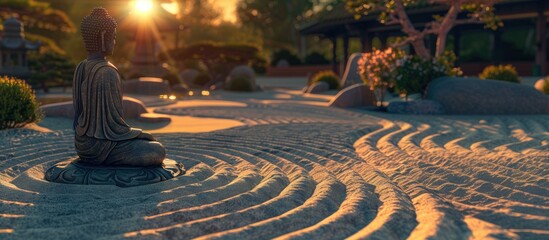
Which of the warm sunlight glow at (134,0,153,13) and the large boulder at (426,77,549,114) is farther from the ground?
the warm sunlight glow at (134,0,153,13)

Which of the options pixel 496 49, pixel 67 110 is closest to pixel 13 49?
pixel 67 110

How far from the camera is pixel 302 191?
5.62m

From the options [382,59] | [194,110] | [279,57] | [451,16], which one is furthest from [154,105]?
[279,57]

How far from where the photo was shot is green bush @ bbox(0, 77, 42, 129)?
33.2ft

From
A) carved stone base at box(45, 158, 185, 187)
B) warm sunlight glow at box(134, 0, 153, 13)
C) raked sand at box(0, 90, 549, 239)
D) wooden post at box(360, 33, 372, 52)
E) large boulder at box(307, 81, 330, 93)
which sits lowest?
large boulder at box(307, 81, 330, 93)

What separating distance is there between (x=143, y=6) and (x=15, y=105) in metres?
28.1

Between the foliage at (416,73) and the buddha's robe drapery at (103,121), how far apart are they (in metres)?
11.4

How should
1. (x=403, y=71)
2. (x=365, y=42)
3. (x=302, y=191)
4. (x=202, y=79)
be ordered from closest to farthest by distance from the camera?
(x=302, y=191) → (x=403, y=71) → (x=365, y=42) → (x=202, y=79)

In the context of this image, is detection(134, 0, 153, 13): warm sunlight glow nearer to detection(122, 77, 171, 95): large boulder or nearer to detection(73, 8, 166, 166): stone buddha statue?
detection(122, 77, 171, 95): large boulder

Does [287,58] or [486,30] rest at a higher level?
[486,30]

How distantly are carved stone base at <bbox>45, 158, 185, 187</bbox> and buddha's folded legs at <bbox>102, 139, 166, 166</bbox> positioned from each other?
0.19 feet

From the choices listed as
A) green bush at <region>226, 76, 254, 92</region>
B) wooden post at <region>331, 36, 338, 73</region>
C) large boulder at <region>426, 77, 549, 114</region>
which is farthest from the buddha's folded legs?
wooden post at <region>331, 36, 338, 73</region>

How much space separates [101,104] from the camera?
237 inches

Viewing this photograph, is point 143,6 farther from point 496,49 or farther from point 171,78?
point 496,49
